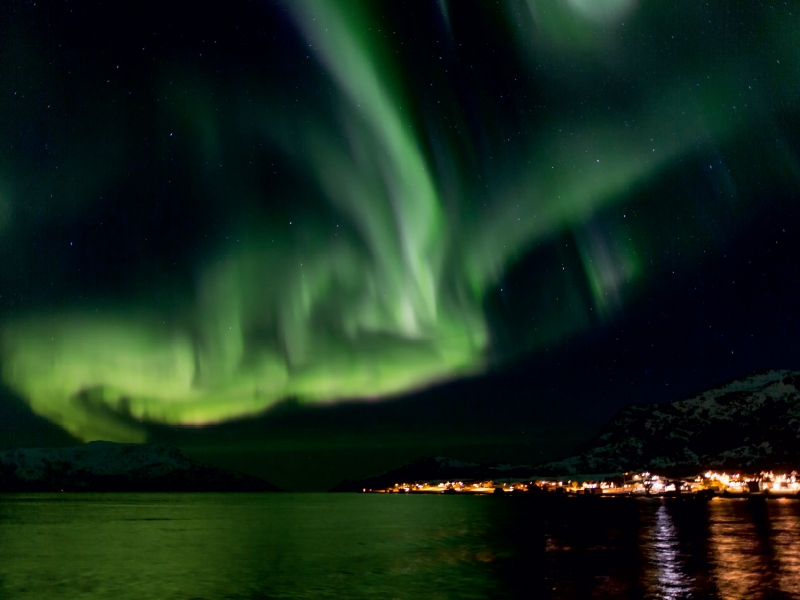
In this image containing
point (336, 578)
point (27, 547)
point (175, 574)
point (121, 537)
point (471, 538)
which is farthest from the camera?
point (121, 537)

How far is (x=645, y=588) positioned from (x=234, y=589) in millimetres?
27240

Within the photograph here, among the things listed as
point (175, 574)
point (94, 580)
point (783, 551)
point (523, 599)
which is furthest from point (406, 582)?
point (783, 551)

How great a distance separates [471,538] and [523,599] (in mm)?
52219

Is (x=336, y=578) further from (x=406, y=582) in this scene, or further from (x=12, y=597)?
(x=12, y=597)

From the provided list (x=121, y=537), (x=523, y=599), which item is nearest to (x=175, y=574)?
(x=523, y=599)

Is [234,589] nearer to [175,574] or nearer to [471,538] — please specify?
[175,574]

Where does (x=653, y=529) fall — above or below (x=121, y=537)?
below

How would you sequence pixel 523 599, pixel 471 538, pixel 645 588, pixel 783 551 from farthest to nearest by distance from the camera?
pixel 471 538, pixel 783 551, pixel 645 588, pixel 523 599

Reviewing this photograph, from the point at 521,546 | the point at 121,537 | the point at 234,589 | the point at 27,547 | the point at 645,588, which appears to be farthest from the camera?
the point at 121,537

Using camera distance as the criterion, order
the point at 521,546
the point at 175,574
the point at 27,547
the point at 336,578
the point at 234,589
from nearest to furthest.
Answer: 1. the point at 234,589
2. the point at 336,578
3. the point at 175,574
4. the point at 521,546
5. the point at 27,547

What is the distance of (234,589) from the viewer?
48344 millimetres

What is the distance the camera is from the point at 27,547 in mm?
83625

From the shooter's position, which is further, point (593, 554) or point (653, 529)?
point (653, 529)

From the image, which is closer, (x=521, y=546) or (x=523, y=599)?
(x=523, y=599)
